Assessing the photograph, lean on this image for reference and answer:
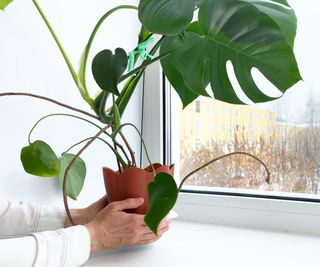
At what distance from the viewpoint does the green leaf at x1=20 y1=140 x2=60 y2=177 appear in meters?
0.79

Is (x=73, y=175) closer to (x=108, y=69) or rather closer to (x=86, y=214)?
(x=86, y=214)

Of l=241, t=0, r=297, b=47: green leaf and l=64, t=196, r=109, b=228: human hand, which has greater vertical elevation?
l=241, t=0, r=297, b=47: green leaf

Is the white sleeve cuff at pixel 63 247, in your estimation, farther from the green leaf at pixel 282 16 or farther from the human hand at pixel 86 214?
the green leaf at pixel 282 16

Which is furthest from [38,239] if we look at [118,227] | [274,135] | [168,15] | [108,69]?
[274,135]

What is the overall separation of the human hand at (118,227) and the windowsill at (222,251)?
5cm

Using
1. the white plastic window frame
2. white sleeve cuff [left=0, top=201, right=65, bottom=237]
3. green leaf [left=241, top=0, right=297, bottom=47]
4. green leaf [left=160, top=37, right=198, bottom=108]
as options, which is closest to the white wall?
white sleeve cuff [left=0, top=201, right=65, bottom=237]

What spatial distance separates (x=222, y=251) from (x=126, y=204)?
0.87 ft

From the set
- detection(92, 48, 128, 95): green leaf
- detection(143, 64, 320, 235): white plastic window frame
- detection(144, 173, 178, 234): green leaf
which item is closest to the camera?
detection(144, 173, 178, 234): green leaf

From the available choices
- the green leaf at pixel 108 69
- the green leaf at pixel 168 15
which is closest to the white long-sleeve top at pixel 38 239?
the green leaf at pixel 108 69

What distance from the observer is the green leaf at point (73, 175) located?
33.6 inches

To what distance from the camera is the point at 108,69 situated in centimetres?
67

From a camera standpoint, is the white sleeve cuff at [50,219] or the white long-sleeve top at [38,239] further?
the white sleeve cuff at [50,219]

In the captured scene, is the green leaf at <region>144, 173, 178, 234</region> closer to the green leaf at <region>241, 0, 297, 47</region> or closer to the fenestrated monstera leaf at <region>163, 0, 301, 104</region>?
the fenestrated monstera leaf at <region>163, 0, 301, 104</region>

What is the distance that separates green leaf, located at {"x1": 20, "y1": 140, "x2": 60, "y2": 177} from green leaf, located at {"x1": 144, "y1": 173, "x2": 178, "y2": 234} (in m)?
0.31
